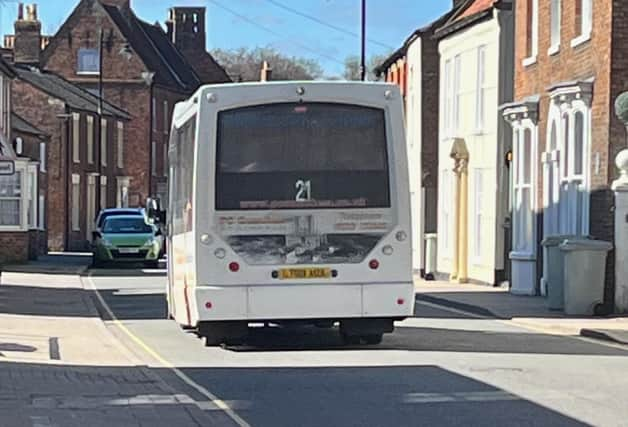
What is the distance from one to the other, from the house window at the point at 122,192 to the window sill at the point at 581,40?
50.2m

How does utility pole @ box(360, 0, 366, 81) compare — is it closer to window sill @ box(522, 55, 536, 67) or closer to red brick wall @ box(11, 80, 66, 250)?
window sill @ box(522, 55, 536, 67)

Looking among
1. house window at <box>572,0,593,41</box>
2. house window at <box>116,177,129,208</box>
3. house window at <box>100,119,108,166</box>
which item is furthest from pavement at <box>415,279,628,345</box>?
house window at <box>116,177,129,208</box>

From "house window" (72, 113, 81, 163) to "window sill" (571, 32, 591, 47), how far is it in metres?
41.0

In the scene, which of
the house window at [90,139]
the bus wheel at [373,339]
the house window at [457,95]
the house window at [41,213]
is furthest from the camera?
the house window at [90,139]

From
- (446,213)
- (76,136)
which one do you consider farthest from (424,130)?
(76,136)

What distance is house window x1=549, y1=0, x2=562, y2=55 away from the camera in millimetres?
28141

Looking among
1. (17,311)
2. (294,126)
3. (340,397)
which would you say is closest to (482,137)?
(17,311)

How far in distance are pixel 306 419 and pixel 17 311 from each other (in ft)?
46.8

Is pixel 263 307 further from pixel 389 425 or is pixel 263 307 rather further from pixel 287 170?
pixel 389 425

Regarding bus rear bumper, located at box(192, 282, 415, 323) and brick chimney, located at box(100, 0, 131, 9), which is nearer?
bus rear bumper, located at box(192, 282, 415, 323)

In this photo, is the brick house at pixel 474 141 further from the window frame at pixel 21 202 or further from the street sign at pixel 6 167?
the window frame at pixel 21 202

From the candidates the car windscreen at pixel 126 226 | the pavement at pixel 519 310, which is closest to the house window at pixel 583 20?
the pavement at pixel 519 310

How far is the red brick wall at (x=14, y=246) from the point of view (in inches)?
1797

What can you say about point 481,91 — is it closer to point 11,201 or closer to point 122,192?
point 11,201
